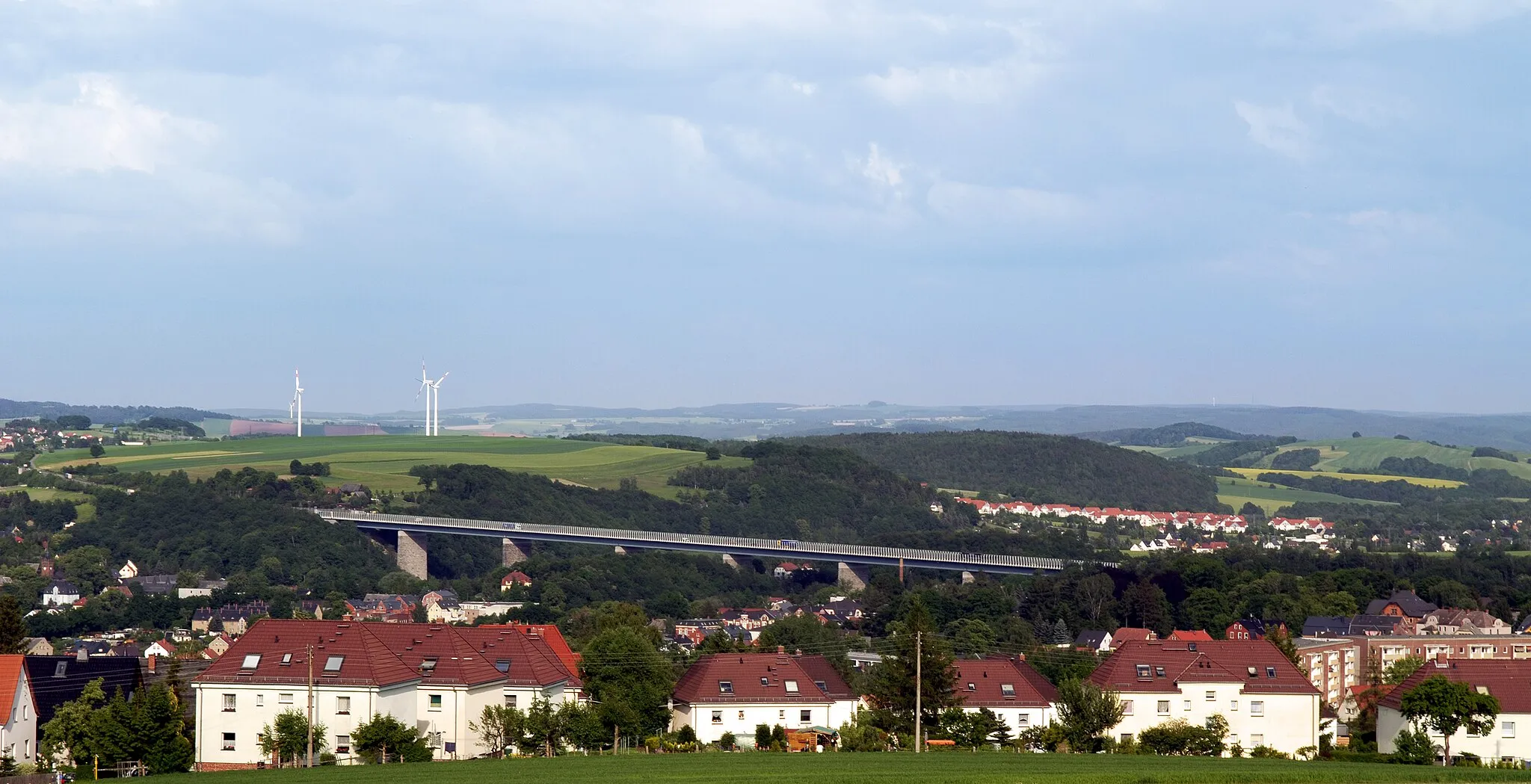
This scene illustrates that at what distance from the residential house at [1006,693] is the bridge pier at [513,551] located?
4592 inches

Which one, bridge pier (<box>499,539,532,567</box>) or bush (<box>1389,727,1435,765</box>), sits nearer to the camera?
bush (<box>1389,727,1435,765</box>)

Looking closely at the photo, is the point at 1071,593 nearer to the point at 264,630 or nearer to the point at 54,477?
the point at 264,630

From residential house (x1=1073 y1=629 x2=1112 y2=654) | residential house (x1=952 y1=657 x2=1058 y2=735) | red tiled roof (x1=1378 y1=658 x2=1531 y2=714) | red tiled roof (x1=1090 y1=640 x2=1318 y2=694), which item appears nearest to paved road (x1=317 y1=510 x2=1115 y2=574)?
residential house (x1=1073 y1=629 x2=1112 y2=654)

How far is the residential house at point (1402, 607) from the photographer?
120m

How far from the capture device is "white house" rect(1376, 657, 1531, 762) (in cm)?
5331

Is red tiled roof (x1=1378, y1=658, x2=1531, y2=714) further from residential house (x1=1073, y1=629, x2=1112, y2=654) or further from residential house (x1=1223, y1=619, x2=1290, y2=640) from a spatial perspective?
residential house (x1=1073, y1=629, x2=1112, y2=654)

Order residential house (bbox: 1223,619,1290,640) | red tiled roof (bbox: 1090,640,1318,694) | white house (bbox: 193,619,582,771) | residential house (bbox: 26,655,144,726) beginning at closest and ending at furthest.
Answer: white house (bbox: 193,619,582,771)
residential house (bbox: 26,655,144,726)
red tiled roof (bbox: 1090,640,1318,694)
residential house (bbox: 1223,619,1290,640)

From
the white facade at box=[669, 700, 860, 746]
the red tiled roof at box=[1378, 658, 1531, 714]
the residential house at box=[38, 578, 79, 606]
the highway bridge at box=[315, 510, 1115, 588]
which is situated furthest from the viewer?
the highway bridge at box=[315, 510, 1115, 588]

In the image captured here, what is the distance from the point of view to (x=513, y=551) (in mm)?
177625

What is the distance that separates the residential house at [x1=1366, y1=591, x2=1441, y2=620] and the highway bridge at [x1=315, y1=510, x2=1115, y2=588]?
118 ft

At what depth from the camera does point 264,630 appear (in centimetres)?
5281

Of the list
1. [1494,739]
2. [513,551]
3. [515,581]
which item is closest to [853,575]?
[515,581]

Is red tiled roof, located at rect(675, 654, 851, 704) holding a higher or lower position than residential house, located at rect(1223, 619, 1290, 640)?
higher

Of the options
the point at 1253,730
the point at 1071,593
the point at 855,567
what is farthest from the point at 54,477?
the point at 1253,730
